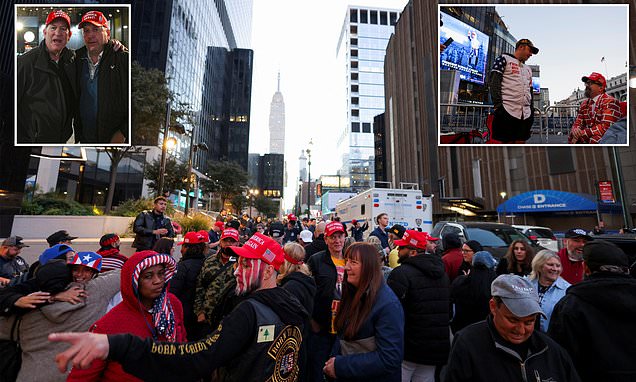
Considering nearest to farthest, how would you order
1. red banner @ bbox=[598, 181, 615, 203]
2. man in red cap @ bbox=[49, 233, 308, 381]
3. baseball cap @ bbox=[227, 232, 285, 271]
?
man in red cap @ bbox=[49, 233, 308, 381]
baseball cap @ bbox=[227, 232, 285, 271]
red banner @ bbox=[598, 181, 615, 203]

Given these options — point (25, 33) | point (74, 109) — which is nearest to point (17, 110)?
point (74, 109)

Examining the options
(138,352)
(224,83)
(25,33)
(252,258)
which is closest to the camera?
(138,352)

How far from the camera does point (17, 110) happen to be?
1006cm

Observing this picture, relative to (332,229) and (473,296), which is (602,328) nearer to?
(473,296)

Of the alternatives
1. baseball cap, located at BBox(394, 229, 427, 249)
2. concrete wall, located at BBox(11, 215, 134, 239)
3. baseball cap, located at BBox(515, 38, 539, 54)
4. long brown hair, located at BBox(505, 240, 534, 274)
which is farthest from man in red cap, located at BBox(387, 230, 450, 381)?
concrete wall, located at BBox(11, 215, 134, 239)

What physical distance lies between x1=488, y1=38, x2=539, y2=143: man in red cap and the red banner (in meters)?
13.3

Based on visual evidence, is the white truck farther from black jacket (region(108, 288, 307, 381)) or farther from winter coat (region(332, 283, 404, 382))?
black jacket (region(108, 288, 307, 381))

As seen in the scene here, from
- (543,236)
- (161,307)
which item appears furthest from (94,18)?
(543,236)

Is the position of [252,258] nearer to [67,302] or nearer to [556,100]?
[67,302]

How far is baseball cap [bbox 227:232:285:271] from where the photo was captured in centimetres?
211

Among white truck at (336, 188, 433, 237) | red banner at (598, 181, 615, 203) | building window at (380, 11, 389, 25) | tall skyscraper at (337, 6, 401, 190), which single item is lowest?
white truck at (336, 188, 433, 237)

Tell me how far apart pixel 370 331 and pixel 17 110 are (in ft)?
43.6

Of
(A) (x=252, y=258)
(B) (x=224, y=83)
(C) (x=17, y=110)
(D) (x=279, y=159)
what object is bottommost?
(A) (x=252, y=258)

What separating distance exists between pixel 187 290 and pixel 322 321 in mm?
2257
